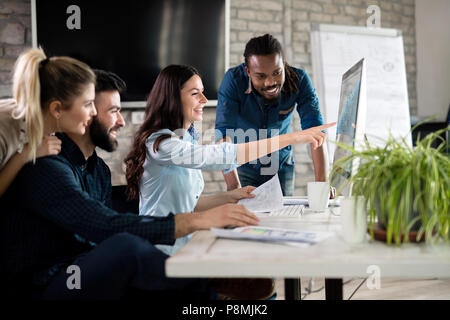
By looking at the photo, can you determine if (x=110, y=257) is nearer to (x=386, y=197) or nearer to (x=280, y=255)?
(x=280, y=255)

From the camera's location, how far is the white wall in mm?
3895

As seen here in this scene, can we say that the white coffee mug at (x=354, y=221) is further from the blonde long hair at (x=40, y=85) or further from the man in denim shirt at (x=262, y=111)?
the man in denim shirt at (x=262, y=111)

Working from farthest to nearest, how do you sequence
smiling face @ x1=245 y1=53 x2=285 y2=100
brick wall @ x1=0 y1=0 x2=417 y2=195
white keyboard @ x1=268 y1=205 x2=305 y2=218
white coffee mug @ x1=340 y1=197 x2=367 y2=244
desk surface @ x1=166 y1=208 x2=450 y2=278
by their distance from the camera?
1. brick wall @ x1=0 y1=0 x2=417 y2=195
2. smiling face @ x1=245 y1=53 x2=285 y2=100
3. white keyboard @ x1=268 y1=205 x2=305 y2=218
4. white coffee mug @ x1=340 y1=197 x2=367 y2=244
5. desk surface @ x1=166 y1=208 x2=450 y2=278

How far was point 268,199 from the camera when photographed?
142cm

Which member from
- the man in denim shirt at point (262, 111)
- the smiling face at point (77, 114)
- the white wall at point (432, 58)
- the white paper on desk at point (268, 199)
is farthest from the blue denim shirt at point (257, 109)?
the white wall at point (432, 58)

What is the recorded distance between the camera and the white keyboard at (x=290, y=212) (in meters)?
1.29

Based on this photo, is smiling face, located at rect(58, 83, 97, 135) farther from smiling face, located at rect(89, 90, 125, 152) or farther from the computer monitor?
the computer monitor

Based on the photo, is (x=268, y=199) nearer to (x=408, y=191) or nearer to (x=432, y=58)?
(x=408, y=191)

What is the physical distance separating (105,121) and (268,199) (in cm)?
58

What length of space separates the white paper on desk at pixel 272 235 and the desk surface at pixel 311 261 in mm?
32

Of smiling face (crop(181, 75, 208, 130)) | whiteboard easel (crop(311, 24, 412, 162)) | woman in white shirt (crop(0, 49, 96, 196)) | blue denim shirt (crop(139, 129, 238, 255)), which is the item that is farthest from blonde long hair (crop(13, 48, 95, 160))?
whiteboard easel (crop(311, 24, 412, 162))

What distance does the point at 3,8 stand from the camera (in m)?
2.86

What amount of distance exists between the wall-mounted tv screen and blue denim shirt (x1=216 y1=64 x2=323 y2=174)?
3.56 feet
